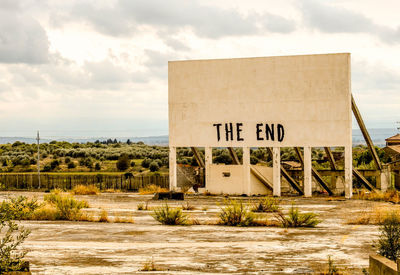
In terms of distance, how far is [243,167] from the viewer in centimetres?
3497

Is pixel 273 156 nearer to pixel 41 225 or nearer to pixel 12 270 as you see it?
pixel 41 225

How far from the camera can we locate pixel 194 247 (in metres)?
16.8

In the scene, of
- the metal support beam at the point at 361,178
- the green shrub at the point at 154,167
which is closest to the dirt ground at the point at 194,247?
the metal support beam at the point at 361,178

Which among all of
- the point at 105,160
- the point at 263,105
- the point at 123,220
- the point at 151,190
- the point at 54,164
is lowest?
the point at 123,220

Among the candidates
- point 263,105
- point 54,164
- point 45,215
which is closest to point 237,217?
point 45,215

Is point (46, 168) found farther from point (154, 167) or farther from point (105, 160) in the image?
point (154, 167)

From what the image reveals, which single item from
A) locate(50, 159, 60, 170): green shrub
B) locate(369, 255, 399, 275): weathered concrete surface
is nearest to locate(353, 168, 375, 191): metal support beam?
locate(369, 255, 399, 275): weathered concrete surface

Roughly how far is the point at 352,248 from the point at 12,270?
9235mm

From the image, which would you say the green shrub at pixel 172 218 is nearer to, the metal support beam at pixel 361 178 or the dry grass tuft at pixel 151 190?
the dry grass tuft at pixel 151 190

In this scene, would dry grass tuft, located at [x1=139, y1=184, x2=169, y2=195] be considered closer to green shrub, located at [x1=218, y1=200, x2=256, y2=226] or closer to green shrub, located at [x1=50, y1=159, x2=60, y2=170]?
green shrub, located at [x1=218, y1=200, x2=256, y2=226]

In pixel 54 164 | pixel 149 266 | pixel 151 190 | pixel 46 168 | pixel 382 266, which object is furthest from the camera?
pixel 54 164

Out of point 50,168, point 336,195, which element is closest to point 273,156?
point 336,195

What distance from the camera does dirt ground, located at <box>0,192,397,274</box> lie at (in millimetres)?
14157

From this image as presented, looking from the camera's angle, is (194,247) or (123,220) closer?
(194,247)
